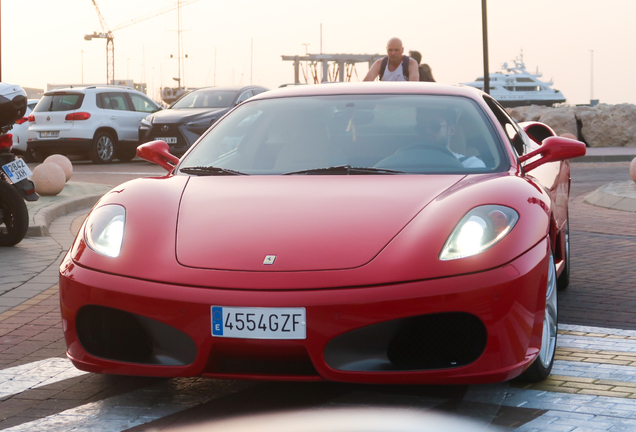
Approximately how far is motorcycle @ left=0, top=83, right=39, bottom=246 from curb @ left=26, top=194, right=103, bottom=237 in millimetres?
547

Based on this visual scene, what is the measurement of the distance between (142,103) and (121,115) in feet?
3.52

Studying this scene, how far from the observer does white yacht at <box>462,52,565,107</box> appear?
9151 centimetres

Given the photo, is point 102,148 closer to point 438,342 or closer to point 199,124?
point 199,124

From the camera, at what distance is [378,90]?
4.79 m

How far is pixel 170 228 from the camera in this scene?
3.57 meters

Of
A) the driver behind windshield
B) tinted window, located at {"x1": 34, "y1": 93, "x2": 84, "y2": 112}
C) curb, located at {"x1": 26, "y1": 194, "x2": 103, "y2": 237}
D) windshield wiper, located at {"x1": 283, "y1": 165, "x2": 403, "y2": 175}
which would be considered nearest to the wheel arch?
tinted window, located at {"x1": 34, "y1": 93, "x2": 84, "y2": 112}

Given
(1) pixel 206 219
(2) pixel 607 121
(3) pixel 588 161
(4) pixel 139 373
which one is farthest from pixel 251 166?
(2) pixel 607 121

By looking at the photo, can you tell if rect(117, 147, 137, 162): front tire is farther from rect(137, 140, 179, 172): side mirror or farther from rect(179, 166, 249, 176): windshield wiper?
rect(179, 166, 249, 176): windshield wiper

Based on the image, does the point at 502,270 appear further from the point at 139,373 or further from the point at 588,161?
the point at 588,161

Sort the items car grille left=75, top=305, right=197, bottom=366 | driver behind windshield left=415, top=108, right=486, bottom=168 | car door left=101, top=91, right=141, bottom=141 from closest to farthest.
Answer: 1. car grille left=75, top=305, right=197, bottom=366
2. driver behind windshield left=415, top=108, right=486, bottom=168
3. car door left=101, top=91, right=141, bottom=141

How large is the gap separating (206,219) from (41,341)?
1564mm

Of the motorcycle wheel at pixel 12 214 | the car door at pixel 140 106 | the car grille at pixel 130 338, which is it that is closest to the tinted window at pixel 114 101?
the car door at pixel 140 106

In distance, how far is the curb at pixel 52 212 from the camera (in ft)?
27.7

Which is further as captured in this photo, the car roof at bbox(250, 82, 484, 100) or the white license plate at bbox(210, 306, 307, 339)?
the car roof at bbox(250, 82, 484, 100)
